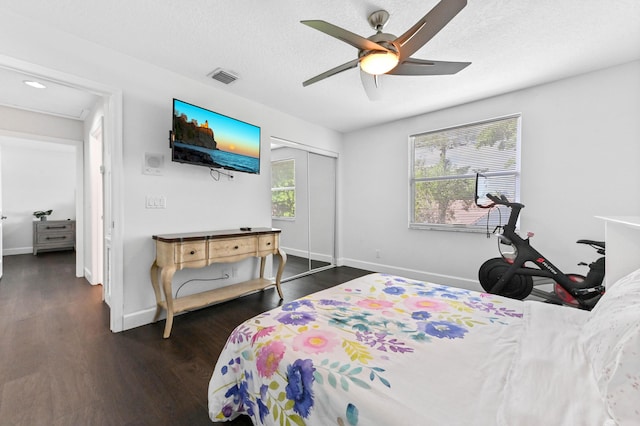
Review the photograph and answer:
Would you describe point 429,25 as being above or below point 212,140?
above

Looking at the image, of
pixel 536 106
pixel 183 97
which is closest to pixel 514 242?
pixel 536 106

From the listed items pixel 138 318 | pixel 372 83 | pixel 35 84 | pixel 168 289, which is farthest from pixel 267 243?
pixel 35 84

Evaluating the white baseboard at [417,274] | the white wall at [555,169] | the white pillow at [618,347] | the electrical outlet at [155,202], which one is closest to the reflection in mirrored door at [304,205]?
the white baseboard at [417,274]

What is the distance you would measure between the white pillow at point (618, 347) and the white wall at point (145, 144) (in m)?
3.01

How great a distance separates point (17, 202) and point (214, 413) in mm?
7617

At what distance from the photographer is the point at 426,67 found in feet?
6.14

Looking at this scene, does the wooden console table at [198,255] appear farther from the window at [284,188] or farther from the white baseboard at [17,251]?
the white baseboard at [17,251]

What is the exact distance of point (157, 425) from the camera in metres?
1.33

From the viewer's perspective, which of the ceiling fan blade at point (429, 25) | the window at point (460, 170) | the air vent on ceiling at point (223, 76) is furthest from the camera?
the window at point (460, 170)

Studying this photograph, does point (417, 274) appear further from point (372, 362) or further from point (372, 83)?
point (372, 362)

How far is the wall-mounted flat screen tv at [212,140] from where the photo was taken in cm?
246

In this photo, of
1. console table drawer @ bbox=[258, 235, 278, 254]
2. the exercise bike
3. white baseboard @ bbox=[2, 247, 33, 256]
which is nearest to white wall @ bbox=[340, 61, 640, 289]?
the exercise bike

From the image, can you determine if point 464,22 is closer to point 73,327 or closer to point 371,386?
point 371,386

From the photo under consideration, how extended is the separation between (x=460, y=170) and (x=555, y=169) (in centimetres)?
97
